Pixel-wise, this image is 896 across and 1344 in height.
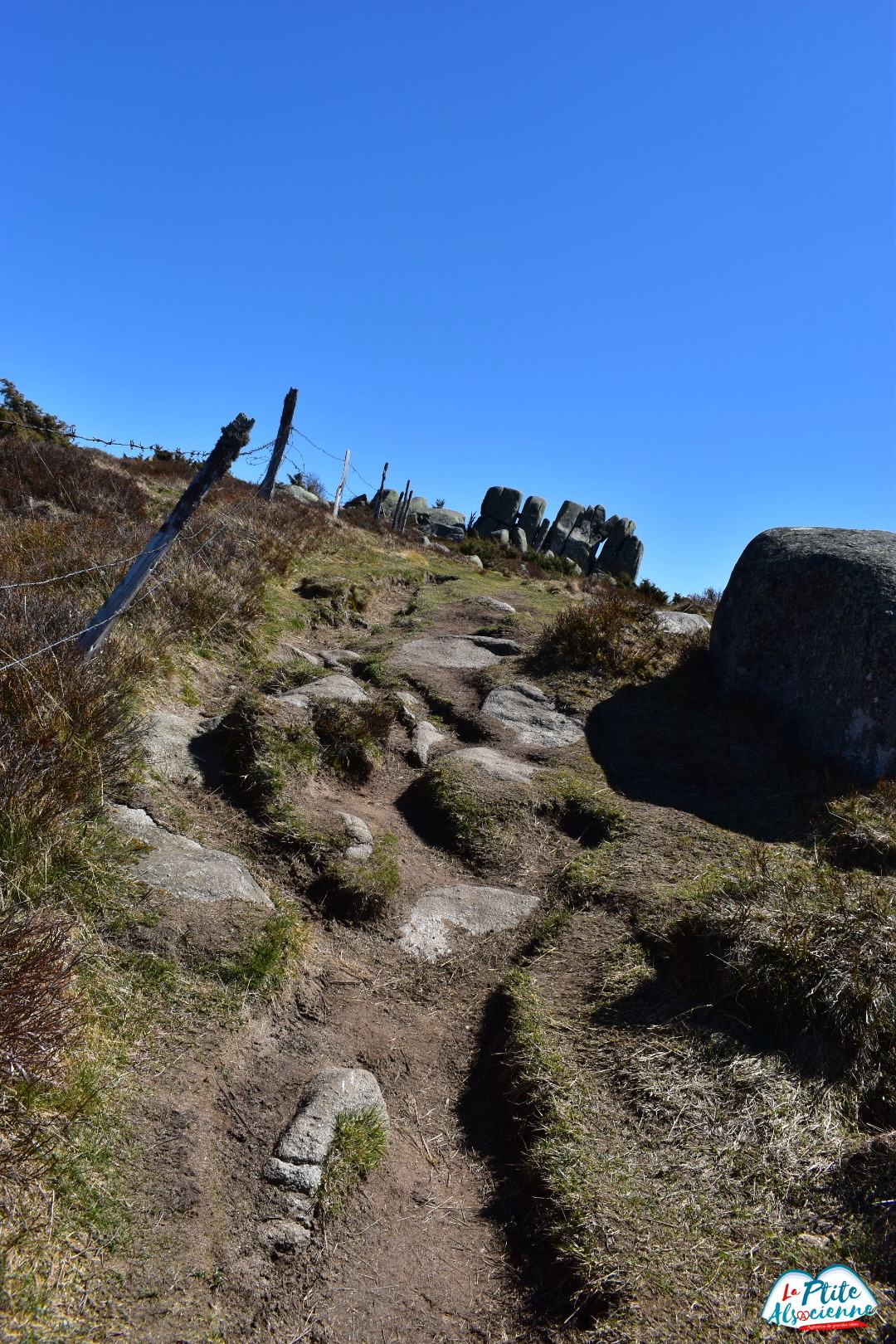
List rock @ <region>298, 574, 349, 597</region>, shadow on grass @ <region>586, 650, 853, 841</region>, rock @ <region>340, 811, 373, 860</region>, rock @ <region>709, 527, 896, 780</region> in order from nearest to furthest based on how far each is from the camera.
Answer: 1. rock @ <region>340, 811, 373, 860</region>
2. shadow on grass @ <region>586, 650, 853, 841</region>
3. rock @ <region>709, 527, 896, 780</region>
4. rock @ <region>298, 574, 349, 597</region>

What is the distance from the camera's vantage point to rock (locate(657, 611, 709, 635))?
36.8 feet

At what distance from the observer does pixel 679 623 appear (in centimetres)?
1173

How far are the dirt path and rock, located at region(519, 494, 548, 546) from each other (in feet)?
170

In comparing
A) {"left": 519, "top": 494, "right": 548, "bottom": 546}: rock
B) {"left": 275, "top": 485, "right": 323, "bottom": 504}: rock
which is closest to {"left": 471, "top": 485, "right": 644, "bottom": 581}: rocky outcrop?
{"left": 519, "top": 494, "right": 548, "bottom": 546}: rock

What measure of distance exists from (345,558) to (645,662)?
7.60 meters

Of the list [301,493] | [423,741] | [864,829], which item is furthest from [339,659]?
[301,493]

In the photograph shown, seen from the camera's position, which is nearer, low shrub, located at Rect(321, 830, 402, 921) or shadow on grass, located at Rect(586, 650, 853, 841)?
low shrub, located at Rect(321, 830, 402, 921)

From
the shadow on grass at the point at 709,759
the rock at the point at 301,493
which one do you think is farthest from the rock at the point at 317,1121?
the rock at the point at 301,493

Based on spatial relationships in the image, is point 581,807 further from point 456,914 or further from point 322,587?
point 322,587

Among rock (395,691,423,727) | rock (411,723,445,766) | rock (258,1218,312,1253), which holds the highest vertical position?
rock (395,691,423,727)

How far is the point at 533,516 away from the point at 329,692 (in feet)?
163

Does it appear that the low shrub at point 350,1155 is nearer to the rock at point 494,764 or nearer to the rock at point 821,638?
the rock at point 494,764

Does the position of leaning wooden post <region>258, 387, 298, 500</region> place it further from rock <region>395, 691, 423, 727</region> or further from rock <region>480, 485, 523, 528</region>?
rock <region>480, 485, 523, 528</region>

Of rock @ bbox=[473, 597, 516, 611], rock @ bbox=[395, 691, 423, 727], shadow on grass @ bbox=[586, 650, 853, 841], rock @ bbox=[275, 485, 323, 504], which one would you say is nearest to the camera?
shadow on grass @ bbox=[586, 650, 853, 841]
